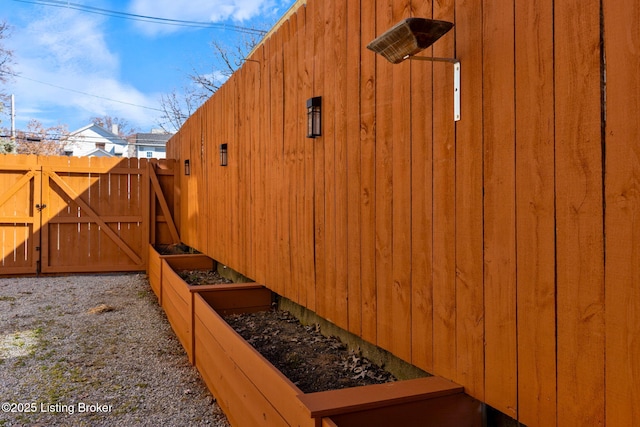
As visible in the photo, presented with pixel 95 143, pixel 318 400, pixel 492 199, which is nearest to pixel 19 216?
pixel 318 400

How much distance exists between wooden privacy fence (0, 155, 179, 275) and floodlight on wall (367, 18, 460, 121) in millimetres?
7238

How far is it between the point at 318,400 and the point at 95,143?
3219cm

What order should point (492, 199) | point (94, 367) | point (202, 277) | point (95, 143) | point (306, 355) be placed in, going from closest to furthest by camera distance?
point (492, 199) < point (306, 355) < point (94, 367) < point (202, 277) < point (95, 143)

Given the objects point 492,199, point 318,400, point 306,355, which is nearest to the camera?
point 492,199

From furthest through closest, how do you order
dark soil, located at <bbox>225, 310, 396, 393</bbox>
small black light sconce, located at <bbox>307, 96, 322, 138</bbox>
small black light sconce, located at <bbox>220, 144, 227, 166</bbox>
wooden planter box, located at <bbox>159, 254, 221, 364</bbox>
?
small black light sconce, located at <bbox>220, 144, 227, 166</bbox>
wooden planter box, located at <bbox>159, 254, 221, 364</bbox>
small black light sconce, located at <bbox>307, 96, 322, 138</bbox>
dark soil, located at <bbox>225, 310, 396, 393</bbox>

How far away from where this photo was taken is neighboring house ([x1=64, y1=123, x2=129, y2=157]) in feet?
90.1

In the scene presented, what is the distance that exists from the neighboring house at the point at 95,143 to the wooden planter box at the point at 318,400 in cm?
2795

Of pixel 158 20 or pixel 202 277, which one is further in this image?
pixel 158 20

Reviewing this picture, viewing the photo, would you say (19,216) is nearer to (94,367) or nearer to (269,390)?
(94,367)

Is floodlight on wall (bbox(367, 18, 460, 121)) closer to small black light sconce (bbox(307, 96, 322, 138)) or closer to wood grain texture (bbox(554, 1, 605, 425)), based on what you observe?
wood grain texture (bbox(554, 1, 605, 425))

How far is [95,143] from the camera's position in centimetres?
2997

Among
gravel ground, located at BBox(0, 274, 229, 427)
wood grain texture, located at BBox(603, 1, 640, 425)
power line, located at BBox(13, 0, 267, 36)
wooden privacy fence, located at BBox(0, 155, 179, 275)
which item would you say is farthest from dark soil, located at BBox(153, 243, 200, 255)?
power line, located at BBox(13, 0, 267, 36)

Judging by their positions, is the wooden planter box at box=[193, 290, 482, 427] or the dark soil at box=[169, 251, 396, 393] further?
the dark soil at box=[169, 251, 396, 393]

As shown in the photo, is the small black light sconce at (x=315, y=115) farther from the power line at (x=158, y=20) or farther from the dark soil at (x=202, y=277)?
the power line at (x=158, y=20)
